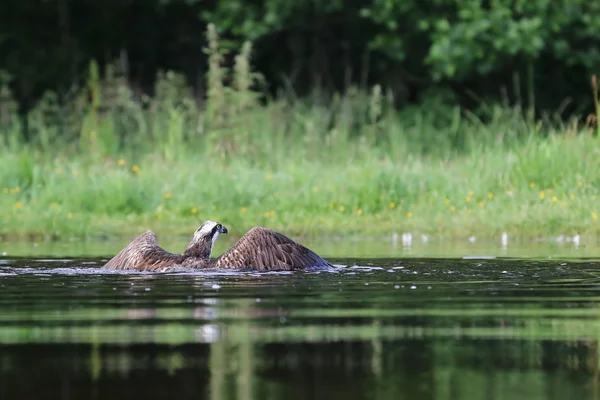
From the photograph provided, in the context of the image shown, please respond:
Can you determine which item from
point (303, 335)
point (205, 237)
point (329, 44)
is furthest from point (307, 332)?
point (329, 44)

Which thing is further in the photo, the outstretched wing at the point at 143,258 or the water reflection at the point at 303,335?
the outstretched wing at the point at 143,258

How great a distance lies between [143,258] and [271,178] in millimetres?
8088

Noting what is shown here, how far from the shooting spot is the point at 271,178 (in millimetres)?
20906

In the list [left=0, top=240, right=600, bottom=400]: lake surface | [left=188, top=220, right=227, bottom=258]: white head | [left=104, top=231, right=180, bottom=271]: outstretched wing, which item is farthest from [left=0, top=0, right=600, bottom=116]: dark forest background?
[left=0, top=240, right=600, bottom=400]: lake surface

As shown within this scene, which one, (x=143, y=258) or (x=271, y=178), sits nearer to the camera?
(x=143, y=258)

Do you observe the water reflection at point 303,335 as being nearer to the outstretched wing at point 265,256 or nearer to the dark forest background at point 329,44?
the outstretched wing at point 265,256

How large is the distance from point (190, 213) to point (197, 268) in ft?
23.4

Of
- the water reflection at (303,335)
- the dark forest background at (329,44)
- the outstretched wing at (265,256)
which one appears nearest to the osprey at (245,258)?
the outstretched wing at (265,256)

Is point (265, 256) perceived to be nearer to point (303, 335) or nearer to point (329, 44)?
point (303, 335)

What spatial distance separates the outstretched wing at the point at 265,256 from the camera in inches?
506

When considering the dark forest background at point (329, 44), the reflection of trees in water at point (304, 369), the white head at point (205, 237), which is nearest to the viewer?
the reflection of trees in water at point (304, 369)

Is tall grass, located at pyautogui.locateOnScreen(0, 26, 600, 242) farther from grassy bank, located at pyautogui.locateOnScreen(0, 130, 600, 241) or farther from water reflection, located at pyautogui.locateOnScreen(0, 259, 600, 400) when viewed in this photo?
water reflection, located at pyautogui.locateOnScreen(0, 259, 600, 400)

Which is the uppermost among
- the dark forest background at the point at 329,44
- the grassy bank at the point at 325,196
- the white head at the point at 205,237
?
the dark forest background at the point at 329,44

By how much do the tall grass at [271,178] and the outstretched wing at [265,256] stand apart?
5956mm
